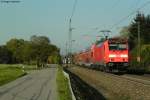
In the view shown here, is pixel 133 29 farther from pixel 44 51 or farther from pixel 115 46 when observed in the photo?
pixel 115 46

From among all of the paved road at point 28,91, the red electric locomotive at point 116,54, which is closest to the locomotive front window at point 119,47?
the red electric locomotive at point 116,54

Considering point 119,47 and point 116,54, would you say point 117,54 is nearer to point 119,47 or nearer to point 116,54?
point 116,54

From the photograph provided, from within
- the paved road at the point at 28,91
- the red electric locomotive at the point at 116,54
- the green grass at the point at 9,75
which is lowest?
the paved road at the point at 28,91

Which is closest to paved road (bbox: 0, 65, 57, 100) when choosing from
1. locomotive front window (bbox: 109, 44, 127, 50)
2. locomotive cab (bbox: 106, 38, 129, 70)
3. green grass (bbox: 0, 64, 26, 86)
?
green grass (bbox: 0, 64, 26, 86)

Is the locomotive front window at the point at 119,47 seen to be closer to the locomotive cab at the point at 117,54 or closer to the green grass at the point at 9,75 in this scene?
the locomotive cab at the point at 117,54

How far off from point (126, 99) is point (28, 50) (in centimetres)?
11122

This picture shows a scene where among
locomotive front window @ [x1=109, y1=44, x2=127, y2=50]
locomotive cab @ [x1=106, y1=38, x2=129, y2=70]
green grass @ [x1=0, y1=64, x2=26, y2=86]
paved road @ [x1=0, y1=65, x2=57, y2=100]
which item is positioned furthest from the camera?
locomotive front window @ [x1=109, y1=44, x2=127, y2=50]

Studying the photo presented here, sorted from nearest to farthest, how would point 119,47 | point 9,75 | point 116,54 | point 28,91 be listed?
point 28,91, point 116,54, point 119,47, point 9,75

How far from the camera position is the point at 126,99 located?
2366cm

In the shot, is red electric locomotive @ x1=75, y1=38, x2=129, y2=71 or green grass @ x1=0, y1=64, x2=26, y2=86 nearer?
green grass @ x1=0, y1=64, x2=26, y2=86

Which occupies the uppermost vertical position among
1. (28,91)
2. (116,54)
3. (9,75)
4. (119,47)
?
(119,47)

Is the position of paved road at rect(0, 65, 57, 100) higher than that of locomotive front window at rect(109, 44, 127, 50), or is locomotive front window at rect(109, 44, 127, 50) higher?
locomotive front window at rect(109, 44, 127, 50)

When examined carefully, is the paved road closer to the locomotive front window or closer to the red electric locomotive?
the red electric locomotive

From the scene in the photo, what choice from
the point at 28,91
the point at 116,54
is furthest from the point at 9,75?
the point at 28,91
